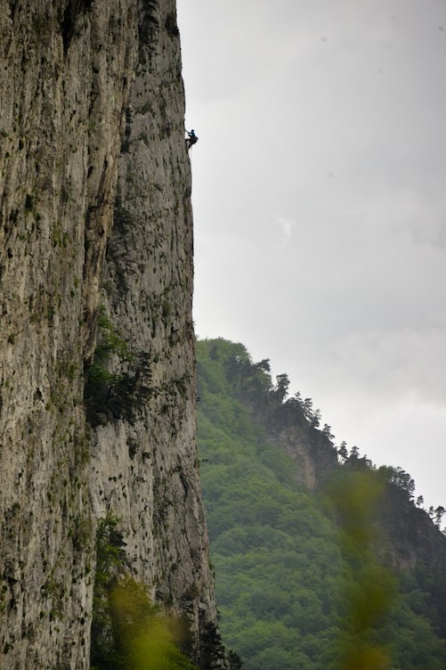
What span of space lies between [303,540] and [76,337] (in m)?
102

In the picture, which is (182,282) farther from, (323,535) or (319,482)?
(319,482)

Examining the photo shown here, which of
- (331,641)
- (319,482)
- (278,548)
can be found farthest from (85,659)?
(319,482)

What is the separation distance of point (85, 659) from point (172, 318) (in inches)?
1063

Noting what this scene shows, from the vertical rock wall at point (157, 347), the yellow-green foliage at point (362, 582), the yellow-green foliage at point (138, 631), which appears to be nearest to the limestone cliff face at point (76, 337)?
the vertical rock wall at point (157, 347)

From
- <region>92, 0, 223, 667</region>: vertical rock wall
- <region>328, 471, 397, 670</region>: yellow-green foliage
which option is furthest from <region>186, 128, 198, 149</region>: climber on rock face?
<region>328, 471, 397, 670</region>: yellow-green foliage

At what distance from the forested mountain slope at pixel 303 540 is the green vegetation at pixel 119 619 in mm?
17383

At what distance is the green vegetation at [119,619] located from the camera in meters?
41.8

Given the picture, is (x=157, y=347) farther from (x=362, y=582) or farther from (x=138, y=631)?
(x=362, y=582)

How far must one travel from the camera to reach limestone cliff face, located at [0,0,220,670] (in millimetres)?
24906

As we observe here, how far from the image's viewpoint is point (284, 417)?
6654 inches

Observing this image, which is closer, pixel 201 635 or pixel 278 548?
pixel 201 635

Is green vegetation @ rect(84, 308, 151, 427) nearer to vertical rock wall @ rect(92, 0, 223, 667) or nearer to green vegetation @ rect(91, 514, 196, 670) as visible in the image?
vertical rock wall @ rect(92, 0, 223, 667)

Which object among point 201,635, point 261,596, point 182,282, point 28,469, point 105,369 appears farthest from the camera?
point 261,596

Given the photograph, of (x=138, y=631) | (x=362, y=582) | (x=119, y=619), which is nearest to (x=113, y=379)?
(x=119, y=619)
